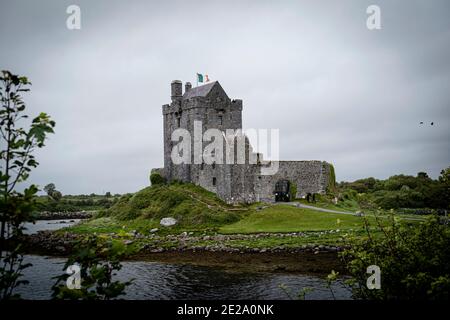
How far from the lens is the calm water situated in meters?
18.3

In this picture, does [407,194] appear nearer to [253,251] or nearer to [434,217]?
[253,251]

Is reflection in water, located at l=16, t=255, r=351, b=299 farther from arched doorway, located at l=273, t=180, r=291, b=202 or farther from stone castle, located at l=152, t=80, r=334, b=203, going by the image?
arched doorway, located at l=273, t=180, r=291, b=202

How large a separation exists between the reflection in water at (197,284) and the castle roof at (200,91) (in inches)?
1029

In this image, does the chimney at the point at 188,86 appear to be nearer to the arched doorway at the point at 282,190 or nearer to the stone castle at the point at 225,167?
the stone castle at the point at 225,167

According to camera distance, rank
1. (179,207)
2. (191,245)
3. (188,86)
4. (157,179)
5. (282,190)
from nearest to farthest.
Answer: (191,245) < (179,207) < (282,190) < (157,179) < (188,86)

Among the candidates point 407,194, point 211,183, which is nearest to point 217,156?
point 211,183

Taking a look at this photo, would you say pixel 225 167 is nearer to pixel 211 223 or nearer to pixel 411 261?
pixel 211 223

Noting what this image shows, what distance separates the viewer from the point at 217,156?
44.7 meters

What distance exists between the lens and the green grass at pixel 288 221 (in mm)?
32275

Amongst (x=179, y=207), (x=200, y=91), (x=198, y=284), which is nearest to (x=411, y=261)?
(x=198, y=284)

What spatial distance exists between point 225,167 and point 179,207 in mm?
7755

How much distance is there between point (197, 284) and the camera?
2045cm

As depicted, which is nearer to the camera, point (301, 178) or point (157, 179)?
point (301, 178)

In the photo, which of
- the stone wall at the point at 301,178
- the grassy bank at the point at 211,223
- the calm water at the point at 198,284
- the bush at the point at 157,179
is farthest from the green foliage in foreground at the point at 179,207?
the calm water at the point at 198,284
